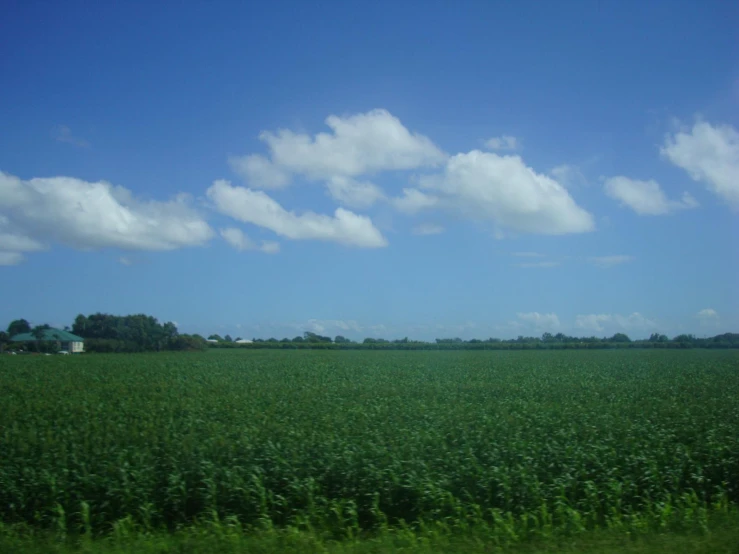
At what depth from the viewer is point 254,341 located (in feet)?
338

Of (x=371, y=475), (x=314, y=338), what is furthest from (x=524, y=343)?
(x=371, y=475)

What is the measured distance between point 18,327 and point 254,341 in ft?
130

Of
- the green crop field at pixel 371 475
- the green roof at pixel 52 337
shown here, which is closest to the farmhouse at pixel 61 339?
the green roof at pixel 52 337

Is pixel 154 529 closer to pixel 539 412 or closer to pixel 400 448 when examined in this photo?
pixel 400 448

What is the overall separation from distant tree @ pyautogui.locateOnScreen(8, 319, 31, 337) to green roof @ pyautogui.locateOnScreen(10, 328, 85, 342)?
3.59 feet

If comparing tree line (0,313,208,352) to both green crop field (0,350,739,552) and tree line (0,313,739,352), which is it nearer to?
tree line (0,313,739,352)

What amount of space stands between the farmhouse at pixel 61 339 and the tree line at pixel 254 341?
56 centimetres

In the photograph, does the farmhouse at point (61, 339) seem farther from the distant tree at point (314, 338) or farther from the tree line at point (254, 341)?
the distant tree at point (314, 338)

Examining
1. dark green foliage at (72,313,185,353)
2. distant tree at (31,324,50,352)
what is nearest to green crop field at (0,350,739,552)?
dark green foliage at (72,313,185,353)

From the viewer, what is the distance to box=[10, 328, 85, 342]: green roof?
6825 centimetres

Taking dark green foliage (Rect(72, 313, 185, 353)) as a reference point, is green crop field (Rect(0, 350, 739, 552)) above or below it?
below

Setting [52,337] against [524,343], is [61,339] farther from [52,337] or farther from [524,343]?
[524,343]

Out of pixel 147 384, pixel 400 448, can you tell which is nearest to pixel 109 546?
pixel 400 448

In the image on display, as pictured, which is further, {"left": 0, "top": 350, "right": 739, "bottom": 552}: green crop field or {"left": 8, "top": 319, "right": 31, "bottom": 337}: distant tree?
{"left": 8, "top": 319, "right": 31, "bottom": 337}: distant tree
